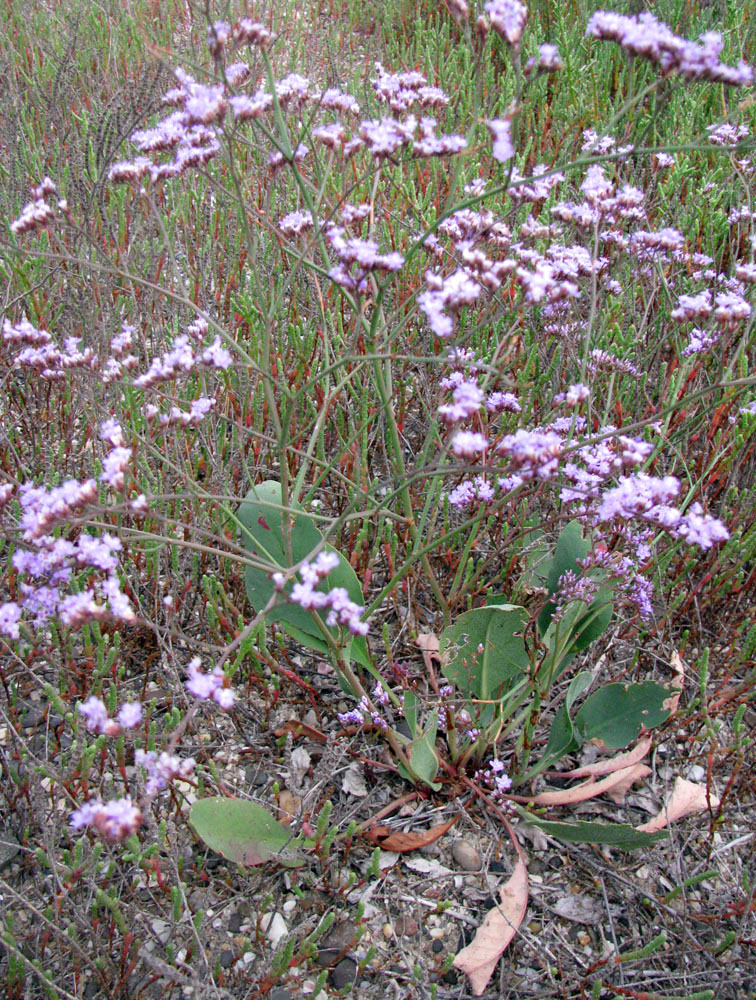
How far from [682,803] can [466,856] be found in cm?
60

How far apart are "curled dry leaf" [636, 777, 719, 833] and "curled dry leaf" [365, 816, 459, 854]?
527 millimetres

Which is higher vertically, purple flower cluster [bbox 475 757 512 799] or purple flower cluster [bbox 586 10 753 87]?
purple flower cluster [bbox 586 10 753 87]

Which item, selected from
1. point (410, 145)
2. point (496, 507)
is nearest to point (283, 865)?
point (496, 507)

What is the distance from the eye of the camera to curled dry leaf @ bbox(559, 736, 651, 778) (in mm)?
2029

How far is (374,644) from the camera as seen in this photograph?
2432mm

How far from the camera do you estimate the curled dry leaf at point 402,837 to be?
1.85 meters

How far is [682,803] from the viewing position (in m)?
1.96

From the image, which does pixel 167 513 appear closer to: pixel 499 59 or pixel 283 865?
pixel 283 865

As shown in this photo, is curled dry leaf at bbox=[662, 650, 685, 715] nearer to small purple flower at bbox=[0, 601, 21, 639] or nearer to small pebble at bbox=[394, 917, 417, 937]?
small pebble at bbox=[394, 917, 417, 937]

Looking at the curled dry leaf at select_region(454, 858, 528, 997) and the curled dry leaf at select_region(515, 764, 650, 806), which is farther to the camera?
the curled dry leaf at select_region(515, 764, 650, 806)

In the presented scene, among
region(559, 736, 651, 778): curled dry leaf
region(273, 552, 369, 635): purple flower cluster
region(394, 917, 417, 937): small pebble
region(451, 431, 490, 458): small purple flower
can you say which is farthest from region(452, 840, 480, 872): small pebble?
region(451, 431, 490, 458): small purple flower

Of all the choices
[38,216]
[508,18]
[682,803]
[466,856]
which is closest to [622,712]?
[682,803]

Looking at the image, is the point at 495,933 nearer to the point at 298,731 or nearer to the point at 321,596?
the point at 298,731

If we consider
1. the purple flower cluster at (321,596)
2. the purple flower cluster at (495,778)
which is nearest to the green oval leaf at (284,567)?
the purple flower cluster at (495,778)
